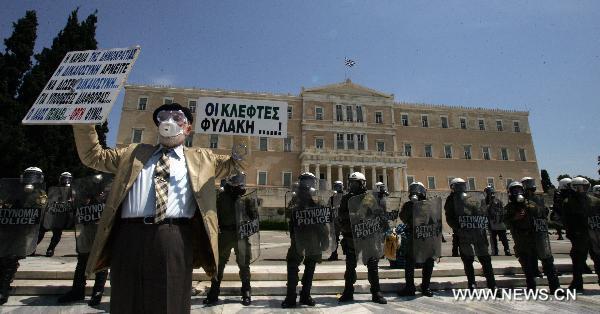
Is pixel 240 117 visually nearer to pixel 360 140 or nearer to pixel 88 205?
pixel 88 205

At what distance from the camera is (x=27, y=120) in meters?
Answer: 3.37

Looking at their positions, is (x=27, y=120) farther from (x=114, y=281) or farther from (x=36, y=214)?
(x=36, y=214)

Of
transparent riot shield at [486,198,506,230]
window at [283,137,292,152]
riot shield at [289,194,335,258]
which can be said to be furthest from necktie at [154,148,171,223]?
window at [283,137,292,152]

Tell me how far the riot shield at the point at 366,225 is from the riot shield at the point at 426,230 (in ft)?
2.69

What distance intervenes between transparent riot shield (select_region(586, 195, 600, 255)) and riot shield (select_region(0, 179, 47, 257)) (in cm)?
1021

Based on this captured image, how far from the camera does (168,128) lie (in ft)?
9.74

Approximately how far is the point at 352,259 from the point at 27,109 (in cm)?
2399

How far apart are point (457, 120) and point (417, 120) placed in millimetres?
6148

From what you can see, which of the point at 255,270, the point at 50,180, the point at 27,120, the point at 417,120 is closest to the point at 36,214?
the point at 27,120

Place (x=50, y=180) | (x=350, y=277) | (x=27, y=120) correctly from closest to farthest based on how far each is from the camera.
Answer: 1. (x=27, y=120)
2. (x=350, y=277)
3. (x=50, y=180)

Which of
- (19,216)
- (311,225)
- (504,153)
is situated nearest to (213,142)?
(19,216)

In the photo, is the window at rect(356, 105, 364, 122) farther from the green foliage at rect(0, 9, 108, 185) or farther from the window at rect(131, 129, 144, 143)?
the green foliage at rect(0, 9, 108, 185)

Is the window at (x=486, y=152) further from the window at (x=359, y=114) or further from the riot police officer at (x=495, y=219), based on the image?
the riot police officer at (x=495, y=219)

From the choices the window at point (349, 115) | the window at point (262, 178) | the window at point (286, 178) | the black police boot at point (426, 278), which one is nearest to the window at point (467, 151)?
the window at point (349, 115)
